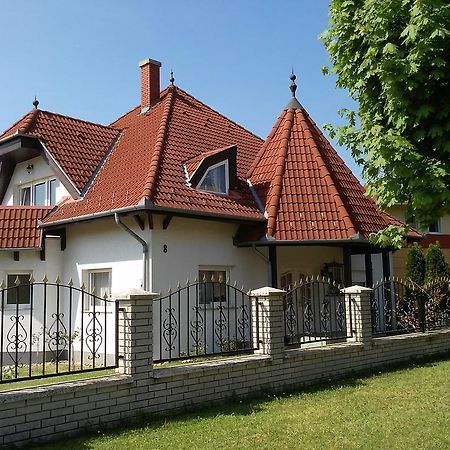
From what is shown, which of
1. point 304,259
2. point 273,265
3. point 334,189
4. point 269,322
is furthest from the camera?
point 304,259

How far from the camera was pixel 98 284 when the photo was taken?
13.1 meters

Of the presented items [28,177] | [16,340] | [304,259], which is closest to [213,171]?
[304,259]

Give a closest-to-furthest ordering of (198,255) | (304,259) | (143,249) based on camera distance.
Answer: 1. (143,249)
2. (198,255)
3. (304,259)

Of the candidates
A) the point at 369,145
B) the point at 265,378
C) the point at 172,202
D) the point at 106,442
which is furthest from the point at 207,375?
the point at 172,202

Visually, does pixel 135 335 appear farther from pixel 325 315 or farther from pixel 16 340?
pixel 325 315

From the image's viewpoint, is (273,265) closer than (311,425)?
No

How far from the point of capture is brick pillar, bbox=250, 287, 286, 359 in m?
8.29

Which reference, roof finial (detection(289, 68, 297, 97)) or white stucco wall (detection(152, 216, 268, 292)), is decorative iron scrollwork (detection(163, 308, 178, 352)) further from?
roof finial (detection(289, 68, 297, 97))

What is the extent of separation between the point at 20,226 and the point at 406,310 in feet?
30.6

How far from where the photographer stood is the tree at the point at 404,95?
6.91 m

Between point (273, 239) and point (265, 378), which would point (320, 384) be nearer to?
point (265, 378)

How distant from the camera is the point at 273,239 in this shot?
12492 millimetres

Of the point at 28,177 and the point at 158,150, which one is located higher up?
the point at 158,150

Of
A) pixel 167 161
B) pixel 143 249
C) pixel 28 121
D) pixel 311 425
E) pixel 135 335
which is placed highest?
pixel 28 121
